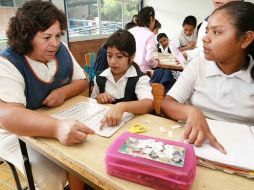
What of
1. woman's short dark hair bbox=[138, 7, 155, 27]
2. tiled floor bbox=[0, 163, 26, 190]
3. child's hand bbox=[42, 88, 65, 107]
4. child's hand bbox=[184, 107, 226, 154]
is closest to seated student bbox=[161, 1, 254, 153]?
child's hand bbox=[184, 107, 226, 154]

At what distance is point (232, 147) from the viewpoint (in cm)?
76

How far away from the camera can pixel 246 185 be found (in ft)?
2.06

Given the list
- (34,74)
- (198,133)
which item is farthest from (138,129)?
(34,74)

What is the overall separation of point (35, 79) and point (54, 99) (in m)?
0.13

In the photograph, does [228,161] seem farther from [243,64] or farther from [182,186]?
[243,64]

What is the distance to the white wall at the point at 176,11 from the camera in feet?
19.7

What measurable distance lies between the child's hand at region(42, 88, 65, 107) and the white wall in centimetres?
573

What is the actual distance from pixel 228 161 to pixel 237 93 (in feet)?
1.74

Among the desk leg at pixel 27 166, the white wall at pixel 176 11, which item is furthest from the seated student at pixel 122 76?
the white wall at pixel 176 11

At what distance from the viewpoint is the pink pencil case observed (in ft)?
1.89

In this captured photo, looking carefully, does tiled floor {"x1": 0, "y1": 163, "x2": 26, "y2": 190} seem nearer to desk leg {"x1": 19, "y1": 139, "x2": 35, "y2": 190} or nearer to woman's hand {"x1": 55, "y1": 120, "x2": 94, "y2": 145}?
desk leg {"x1": 19, "y1": 139, "x2": 35, "y2": 190}

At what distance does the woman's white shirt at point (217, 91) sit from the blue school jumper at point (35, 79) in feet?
2.01

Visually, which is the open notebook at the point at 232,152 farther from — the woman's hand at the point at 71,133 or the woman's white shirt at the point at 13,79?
the woman's white shirt at the point at 13,79

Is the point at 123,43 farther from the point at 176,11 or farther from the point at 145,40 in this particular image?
the point at 176,11
